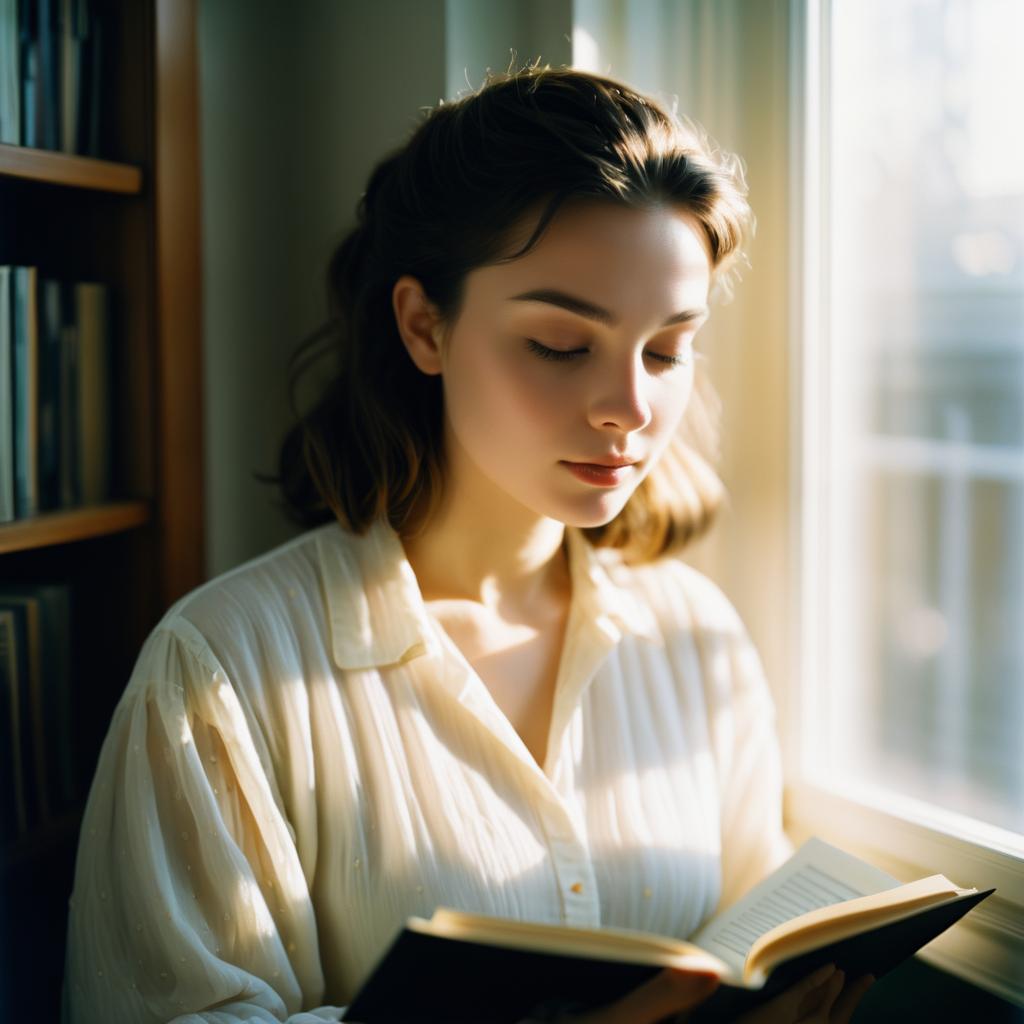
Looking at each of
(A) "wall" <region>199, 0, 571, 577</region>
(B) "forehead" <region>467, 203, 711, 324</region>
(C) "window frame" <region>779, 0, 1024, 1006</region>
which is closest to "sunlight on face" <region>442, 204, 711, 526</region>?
(B) "forehead" <region>467, 203, 711, 324</region>

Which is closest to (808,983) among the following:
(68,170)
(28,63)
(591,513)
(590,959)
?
(590,959)

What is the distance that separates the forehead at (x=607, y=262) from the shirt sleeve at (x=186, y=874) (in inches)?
20.0

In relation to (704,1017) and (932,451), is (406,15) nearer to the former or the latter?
(932,451)

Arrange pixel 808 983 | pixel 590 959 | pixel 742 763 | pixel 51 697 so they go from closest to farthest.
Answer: pixel 590 959 → pixel 808 983 → pixel 51 697 → pixel 742 763

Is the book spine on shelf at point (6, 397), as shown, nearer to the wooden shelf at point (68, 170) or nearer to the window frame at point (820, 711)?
the wooden shelf at point (68, 170)

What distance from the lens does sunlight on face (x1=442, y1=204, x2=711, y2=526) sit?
101cm

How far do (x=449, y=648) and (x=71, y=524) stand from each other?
461 mm

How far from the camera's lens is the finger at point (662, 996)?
75 centimetres

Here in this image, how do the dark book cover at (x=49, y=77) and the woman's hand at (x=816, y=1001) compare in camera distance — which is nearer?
the woman's hand at (x=816, y=1001)

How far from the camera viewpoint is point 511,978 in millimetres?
747

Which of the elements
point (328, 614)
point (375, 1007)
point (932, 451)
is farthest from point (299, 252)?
point (375, 1007)

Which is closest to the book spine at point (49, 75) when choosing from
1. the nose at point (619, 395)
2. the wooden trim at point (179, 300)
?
the wooden trim at point (179, 300)

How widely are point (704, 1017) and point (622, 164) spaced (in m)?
0.79

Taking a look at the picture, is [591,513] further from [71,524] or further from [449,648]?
[71,524]
